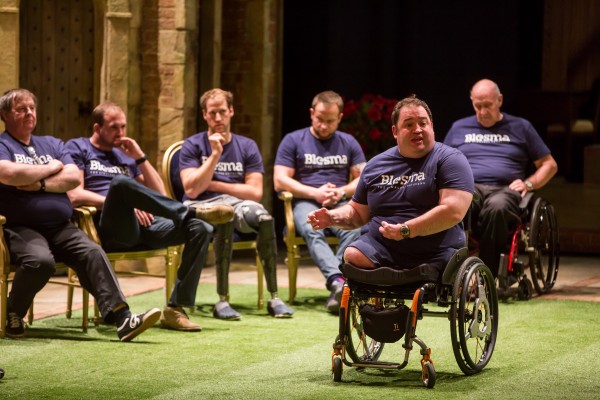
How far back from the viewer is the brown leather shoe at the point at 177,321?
6223 mm

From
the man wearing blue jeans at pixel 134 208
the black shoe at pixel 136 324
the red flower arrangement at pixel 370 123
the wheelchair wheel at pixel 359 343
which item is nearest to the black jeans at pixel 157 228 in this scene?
the man wearing blue jeans at pixel 134 208

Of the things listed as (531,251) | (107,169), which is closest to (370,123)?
(531,251)

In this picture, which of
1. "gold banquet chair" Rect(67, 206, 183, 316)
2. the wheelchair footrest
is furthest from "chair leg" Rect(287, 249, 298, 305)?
the wheelchair footrest

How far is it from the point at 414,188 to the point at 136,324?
156cm

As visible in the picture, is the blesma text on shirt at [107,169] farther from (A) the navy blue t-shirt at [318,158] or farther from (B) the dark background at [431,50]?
(B) the dark background at [431,50]

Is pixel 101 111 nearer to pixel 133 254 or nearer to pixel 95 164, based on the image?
pixel 95 164

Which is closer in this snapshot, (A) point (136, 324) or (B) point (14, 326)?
(A) point (136, 324)

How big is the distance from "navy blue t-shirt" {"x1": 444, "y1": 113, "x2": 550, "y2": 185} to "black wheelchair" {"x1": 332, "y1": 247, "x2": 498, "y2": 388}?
7.72ft

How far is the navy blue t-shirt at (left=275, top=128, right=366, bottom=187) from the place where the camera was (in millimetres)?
7289

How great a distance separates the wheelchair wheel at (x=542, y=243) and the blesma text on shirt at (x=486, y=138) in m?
0.44

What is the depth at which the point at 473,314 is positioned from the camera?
16.5 ft

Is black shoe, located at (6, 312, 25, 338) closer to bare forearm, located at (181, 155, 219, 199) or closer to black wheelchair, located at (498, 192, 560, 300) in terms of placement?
bare forearm, located at (181, 155, 219, 199)

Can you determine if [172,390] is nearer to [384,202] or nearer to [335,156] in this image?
[384,202]

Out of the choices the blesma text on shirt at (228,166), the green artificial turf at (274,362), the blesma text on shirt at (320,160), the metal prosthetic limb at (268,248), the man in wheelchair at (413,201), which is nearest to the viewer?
the green artificial turf at (274,362)
